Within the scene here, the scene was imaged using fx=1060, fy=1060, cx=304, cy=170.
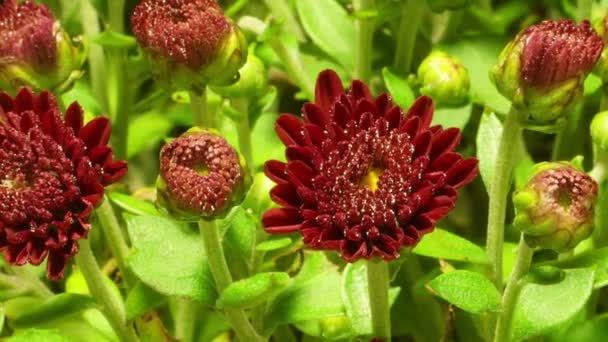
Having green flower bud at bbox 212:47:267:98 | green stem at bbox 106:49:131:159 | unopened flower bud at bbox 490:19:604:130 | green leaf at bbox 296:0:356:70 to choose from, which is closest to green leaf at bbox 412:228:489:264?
unopened flower bud at bbox 490:19:604:130

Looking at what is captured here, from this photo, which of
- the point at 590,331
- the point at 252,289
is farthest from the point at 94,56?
the point at 590,331

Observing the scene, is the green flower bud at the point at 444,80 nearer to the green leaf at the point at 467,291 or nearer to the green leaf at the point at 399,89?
the green leaf at the point at 399,89

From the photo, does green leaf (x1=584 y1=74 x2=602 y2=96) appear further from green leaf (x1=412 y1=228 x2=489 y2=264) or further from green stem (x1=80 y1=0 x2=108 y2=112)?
green stem (x1=80 y1=0 x2=108 y2=112)

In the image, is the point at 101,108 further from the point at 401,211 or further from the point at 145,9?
the point at 401,211

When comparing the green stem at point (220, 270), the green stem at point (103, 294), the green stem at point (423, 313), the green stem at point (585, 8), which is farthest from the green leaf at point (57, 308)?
the green stem at point (585, 8)

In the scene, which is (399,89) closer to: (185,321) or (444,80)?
(444,80)

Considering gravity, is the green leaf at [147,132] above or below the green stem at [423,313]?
above
